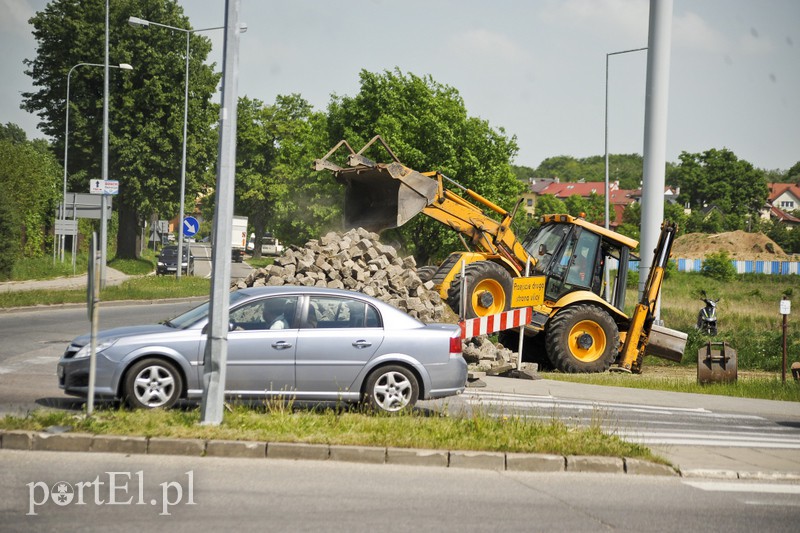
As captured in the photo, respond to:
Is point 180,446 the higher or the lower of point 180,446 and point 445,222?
the lower

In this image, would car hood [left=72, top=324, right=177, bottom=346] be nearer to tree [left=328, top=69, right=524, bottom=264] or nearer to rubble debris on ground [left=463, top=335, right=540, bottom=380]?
rubble debris on ground [left=463, top=335, right=540, bottom=380]

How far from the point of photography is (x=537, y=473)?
8.43 m

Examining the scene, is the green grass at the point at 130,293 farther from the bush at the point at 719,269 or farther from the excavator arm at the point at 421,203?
the bush at the point at 719,269

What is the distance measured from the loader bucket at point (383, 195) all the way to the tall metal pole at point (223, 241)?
416 inches

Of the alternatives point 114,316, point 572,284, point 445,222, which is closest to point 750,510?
point 572,284

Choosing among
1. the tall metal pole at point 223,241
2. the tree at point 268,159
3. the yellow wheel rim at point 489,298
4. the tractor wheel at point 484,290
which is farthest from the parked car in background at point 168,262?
the tall metal pole at point 223,241

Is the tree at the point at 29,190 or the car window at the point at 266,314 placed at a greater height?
the tree at the point at 29,190

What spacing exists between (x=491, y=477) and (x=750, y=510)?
7.05ft

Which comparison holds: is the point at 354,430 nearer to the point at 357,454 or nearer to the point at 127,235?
the point at 357,454

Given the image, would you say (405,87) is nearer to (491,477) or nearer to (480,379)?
(480,379)

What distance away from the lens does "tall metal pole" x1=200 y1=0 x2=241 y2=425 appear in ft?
29.3

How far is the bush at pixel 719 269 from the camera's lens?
75562 millimetres

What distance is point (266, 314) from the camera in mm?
10594

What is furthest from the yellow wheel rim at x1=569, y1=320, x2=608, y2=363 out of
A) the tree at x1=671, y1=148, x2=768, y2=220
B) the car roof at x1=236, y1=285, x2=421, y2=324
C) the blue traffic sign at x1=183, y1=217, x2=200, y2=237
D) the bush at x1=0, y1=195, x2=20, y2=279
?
the tree at x1=671, y1=148, x2=768, y2=220
